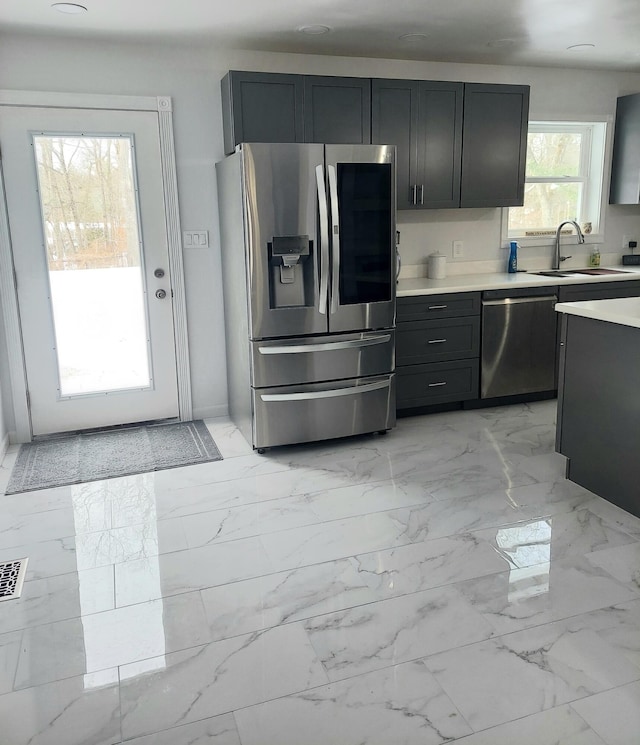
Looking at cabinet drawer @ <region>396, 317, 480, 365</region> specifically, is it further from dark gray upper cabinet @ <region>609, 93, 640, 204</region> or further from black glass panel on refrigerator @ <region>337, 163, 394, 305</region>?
dark gray upper cabinet @ <region>609, 93, 640, 204</region>

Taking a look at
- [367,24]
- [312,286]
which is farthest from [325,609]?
[367,24]

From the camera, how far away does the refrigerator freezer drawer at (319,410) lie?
3789 millimetres

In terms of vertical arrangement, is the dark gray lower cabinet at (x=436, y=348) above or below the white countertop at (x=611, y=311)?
below

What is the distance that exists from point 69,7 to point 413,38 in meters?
1.95

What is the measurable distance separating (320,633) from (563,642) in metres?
0.77

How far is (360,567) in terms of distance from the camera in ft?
8.55

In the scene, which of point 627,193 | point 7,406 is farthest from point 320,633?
point 627,193

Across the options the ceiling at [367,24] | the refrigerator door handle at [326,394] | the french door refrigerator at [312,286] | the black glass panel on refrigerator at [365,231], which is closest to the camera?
the ceiling at [367,24]

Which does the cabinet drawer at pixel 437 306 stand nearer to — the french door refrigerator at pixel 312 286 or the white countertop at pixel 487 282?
the white countertop at pixel 487 282

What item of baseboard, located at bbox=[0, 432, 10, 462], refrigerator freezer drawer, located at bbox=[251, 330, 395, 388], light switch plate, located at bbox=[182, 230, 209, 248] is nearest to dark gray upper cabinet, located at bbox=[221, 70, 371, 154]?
light switch plate, located at bbox=[182, 230, 209, 248]

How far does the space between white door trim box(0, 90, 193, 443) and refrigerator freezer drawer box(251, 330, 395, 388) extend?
2.83 feet

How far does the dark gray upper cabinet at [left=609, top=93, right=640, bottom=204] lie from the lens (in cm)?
511

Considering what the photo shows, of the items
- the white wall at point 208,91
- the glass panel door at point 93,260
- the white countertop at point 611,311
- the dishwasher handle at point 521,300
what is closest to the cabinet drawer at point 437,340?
the dishwasher handle at point 521,300

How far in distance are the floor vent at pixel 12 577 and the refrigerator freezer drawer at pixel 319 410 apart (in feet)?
4.79
